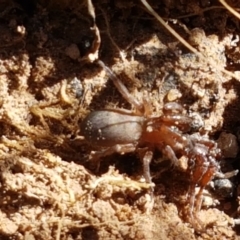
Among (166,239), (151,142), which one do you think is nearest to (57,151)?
(151,142)

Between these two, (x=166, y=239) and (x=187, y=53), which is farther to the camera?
(x=187, y=53)

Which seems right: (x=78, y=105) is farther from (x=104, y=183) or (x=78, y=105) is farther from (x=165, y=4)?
(x=165, y=4)

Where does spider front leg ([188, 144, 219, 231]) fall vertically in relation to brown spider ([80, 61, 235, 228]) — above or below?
below

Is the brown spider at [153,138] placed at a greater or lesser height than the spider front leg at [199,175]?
greater

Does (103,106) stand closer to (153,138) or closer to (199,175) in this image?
(153,138)
